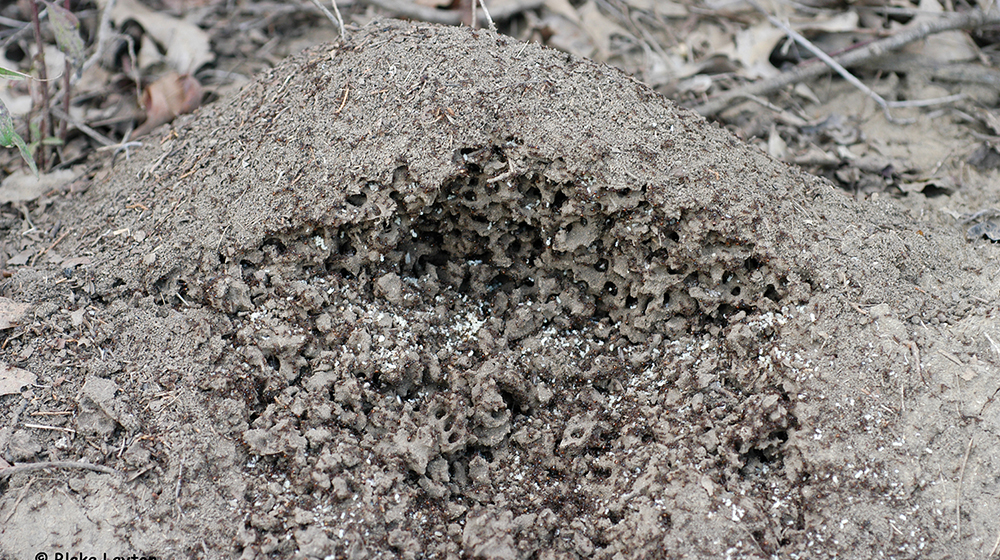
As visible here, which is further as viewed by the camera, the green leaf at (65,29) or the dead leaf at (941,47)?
the dead leaf at (941,47)

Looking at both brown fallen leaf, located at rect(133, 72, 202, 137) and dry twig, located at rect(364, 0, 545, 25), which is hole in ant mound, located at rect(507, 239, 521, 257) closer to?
dry twig, located at rect(364, 0, 545, 25)

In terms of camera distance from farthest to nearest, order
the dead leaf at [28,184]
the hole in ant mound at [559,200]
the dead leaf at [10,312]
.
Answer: the dead leaf at [28,184] < the hole in ant mound at [559,200] < the dead leaf at [10,312]

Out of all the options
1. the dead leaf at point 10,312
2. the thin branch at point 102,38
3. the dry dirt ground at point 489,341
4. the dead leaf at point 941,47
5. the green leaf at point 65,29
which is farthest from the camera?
the dead leaf at point 941,47

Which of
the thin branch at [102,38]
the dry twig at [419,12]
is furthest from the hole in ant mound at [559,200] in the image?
the thin branch at [102,38]

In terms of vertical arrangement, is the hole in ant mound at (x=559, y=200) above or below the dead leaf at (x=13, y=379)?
Result: above

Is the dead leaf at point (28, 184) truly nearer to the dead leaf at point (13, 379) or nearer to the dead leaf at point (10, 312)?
the dead leaf at point (10, 312)

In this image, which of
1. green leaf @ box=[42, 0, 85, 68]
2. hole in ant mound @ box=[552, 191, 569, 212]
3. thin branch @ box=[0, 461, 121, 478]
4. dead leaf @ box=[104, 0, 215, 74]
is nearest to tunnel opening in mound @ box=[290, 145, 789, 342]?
hole in ant mound @ box=[552, 191, 569, 212]

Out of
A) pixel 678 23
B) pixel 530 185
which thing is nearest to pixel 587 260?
pixel 530 185

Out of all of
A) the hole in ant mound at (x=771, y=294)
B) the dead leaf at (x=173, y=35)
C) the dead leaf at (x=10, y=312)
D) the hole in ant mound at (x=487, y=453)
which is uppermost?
the dead leaf at (x=173, y=35)
